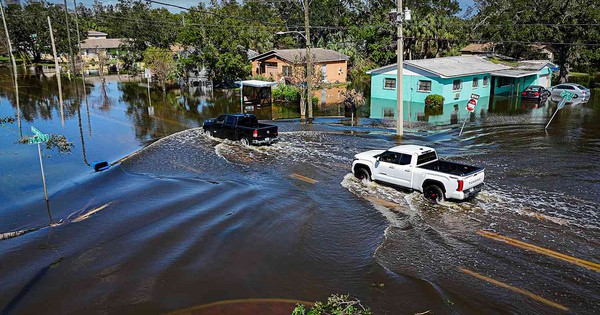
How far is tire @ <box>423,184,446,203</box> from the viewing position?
1562 centimetres

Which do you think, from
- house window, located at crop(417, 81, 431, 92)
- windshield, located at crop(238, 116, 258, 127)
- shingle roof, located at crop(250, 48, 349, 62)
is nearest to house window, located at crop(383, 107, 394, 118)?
house window, located at crop(417, 81, 431, 92)

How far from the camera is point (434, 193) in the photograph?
15.9 metres

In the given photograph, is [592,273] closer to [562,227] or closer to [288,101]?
[562,227]

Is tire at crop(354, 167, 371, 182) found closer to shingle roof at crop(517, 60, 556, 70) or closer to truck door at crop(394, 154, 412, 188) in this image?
truck door at crop(394, 154, 412, 188)

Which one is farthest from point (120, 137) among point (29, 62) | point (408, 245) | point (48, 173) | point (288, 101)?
point (29, 62)

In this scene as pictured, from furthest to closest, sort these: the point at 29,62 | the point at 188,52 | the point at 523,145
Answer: the point at 29,62 < the point at 188,52 < the point at 523,145

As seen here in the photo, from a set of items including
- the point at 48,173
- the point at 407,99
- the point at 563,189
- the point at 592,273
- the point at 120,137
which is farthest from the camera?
the point at 407,99

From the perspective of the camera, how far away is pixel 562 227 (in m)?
13.2

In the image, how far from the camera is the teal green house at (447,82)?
39416mm

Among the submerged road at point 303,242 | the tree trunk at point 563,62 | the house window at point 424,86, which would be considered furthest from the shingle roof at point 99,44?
the submerged road at point 303,242

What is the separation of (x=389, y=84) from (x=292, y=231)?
3285cm

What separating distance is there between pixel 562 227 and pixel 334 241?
6.69 m

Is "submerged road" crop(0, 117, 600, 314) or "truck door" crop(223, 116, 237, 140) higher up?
"truck door" crop(223, 116, 237, 140)

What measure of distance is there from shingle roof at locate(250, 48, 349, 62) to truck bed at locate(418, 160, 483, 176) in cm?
3266
